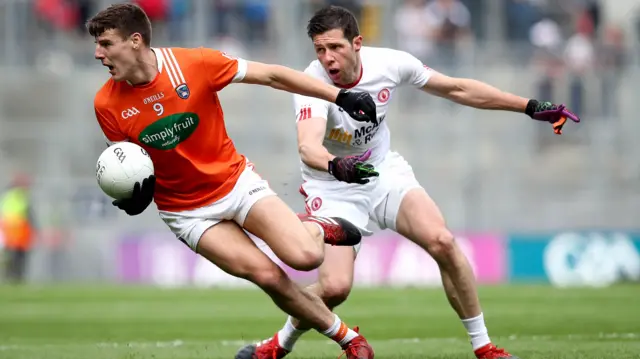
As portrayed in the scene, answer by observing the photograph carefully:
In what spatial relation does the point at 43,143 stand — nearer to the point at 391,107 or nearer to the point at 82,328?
the point at 391,107

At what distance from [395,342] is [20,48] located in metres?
15.0

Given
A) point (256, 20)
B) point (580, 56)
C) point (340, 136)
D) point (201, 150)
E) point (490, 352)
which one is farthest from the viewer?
point (256, 20)

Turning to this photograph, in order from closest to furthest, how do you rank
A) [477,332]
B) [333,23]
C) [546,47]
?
1. [477,332]
2. [333,23]
3. [546,47]

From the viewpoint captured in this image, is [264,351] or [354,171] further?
[264,351]

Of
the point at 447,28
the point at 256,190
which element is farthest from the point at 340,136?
the point at 447,28

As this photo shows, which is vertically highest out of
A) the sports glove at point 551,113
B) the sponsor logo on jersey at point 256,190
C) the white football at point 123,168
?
the sports glove at point 551,113

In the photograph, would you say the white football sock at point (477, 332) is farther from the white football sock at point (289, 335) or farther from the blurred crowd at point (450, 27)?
the blurred crowd at point (450, 27)

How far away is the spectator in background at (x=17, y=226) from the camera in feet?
71.9

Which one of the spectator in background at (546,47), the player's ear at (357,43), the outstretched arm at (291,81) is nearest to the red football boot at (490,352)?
the outstretched arm at (291,81)

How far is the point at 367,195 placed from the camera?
30.2 ft

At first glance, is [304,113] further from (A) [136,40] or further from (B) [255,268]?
(A) [136,40]

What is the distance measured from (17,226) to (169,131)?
1514 centimetres

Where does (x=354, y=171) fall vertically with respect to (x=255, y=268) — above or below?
above

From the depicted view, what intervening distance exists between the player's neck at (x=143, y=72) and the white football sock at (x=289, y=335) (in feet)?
7.47
